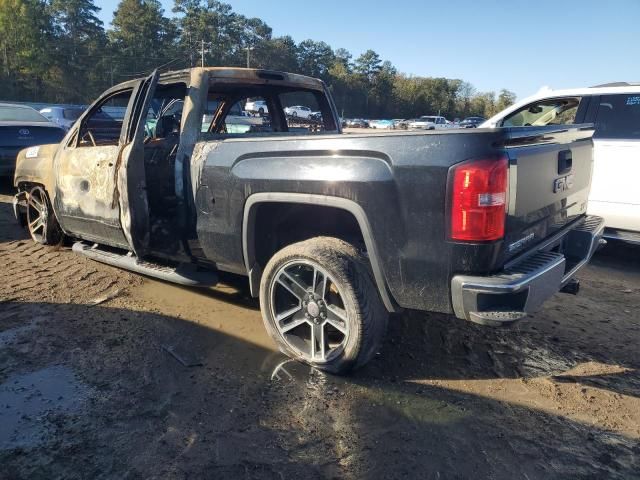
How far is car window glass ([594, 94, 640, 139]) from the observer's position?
545cm

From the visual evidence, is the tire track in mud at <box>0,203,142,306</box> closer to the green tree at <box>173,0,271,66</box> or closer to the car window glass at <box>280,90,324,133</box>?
the car window glass at <box>280,90,324,133</box>

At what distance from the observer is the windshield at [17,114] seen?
9.11 metres

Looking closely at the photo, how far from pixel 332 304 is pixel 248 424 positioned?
2.95 feet

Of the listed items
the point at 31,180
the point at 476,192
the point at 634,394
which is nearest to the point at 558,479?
the point at 634,394

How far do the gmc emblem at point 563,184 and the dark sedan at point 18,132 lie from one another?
8.62 metres

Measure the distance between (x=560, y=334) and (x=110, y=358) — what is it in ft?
11.1

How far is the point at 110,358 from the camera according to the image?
329 cm

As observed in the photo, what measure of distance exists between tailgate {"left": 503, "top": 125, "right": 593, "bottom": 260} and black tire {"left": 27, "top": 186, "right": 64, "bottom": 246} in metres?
5.01

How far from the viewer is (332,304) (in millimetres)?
3102

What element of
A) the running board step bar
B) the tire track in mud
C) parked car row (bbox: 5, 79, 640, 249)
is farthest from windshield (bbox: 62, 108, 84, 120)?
the running board step bar

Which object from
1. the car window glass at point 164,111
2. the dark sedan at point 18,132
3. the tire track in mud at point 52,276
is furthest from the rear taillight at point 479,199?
the dark sedan at point 18,132

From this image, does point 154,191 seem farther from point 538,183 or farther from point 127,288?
point 538,183

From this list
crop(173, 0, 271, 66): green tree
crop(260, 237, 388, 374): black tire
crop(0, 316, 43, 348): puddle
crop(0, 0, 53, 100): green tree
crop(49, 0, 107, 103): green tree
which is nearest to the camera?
crop(260, 237, 388, 374): black tire

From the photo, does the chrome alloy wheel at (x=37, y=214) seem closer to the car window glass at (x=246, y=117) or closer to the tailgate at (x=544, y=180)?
the car window glass at (x=246, y=117)
